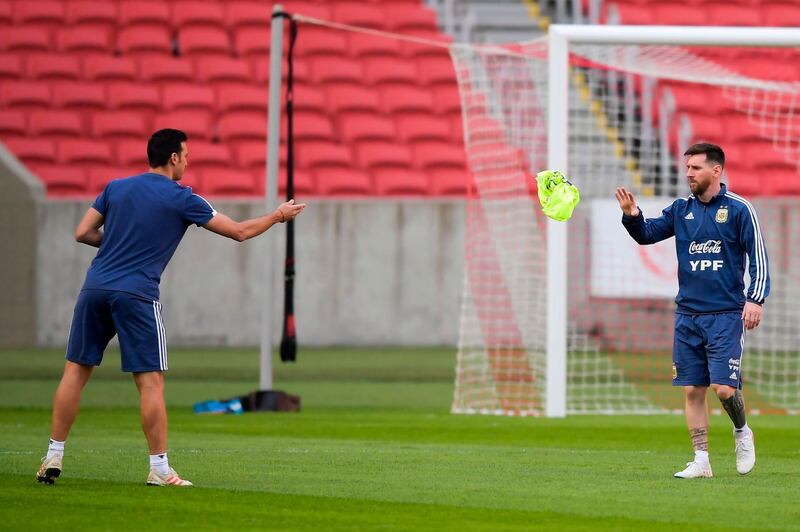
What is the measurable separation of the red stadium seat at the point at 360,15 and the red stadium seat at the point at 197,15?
170 centimetres

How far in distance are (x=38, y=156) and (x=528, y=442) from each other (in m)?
10.7

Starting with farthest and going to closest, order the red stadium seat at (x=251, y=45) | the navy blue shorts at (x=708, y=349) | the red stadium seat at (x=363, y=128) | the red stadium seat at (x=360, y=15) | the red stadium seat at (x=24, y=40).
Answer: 1. the red stadium seat at (x=360, y=15)
2. the red stadium seat at (x=251, y=45)
3. the red stadium seat at (x=24, y=40)
4. the red stadium seat at (x=363, y=128)
5. the navy blue shorts at (x=708, y=349)

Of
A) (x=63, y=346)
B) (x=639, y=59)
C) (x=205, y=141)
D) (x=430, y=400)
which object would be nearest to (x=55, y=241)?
(x=63, y=346)

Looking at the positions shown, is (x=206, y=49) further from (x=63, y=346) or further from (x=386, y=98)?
(x=63, y=346)

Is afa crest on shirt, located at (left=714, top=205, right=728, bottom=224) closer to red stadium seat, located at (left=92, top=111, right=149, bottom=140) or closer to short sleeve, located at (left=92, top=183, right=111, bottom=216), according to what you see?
short sleeve, located at (left=92, top=183, right=111, bottom=216)

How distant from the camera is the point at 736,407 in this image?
8.10 meters

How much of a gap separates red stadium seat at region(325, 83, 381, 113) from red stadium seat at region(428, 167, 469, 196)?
1436 mm

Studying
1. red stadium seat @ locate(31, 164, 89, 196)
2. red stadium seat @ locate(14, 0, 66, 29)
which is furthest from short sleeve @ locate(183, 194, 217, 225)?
red stadium seat @ locate(14, 0, 66, 29)

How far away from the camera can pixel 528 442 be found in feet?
33.6

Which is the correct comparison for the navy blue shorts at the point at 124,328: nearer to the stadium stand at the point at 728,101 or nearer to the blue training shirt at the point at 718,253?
the blue training shirt at the point at 718,253

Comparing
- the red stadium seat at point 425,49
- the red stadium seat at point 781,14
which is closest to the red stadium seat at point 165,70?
the red stadium seat at point 425,49

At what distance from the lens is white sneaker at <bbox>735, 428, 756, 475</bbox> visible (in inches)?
319

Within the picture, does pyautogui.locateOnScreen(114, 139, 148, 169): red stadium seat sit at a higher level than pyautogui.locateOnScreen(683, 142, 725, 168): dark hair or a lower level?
higher

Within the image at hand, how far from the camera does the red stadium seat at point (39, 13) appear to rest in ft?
67.5
